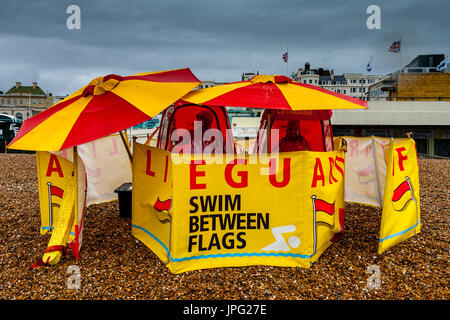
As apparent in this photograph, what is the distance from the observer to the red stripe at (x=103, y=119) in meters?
3.11

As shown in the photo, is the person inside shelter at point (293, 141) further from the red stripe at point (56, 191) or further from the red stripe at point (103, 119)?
the red stripe at point (56, 191)

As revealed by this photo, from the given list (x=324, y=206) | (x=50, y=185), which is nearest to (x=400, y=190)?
(x=324, y=206)

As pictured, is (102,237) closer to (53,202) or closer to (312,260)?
(53,202)

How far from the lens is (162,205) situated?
12.7 ft

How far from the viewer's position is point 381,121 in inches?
963

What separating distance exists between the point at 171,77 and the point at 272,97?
153cm

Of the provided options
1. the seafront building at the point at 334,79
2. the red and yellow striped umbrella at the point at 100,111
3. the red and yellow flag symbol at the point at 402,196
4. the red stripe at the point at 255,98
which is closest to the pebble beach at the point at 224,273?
the red and yellow flag symbol at the point at 402,196

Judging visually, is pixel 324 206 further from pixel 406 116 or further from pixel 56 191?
pixel 406 116

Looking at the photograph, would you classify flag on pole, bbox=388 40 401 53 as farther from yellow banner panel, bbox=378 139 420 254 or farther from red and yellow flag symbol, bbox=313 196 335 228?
red and yellow flag symbol, bbox=313 196 335 228

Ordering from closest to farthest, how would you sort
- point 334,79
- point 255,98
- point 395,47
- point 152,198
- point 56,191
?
point 255,98 < point 152,198 < point 56,191 < point 395,47 < point 334,79

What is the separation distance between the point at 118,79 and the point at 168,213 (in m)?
1.81

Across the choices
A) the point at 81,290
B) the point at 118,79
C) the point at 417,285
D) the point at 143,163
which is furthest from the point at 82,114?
the point at 417,285

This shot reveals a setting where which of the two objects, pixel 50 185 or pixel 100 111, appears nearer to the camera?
pixel 100 111

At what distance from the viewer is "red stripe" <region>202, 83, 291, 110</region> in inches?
134
